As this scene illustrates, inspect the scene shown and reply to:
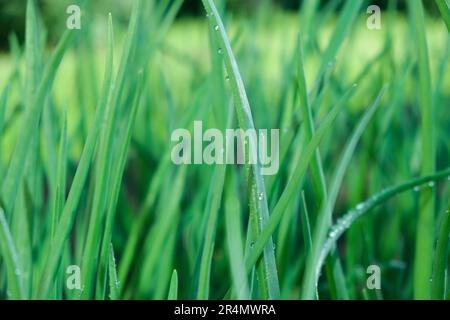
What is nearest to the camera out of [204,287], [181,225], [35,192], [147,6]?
[204,287]

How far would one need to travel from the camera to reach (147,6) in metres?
0.78

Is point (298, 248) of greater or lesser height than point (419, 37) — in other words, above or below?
below

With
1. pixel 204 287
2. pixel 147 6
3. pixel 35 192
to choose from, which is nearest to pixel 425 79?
pixel 204 287

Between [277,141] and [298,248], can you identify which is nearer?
[277,141]

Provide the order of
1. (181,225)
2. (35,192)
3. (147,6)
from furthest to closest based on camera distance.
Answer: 1. (147,6)
2. (181,225)
3. (35,192)

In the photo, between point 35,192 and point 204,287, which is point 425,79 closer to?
point 204,287

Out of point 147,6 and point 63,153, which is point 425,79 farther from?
point 147,6

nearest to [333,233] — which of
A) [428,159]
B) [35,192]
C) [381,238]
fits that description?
[428,159]

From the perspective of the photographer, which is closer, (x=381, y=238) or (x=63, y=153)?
(x=63, y=153)

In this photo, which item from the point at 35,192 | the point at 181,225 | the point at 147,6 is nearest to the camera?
the point at 35,192

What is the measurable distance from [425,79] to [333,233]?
4.0 inches

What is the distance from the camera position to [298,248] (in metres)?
0.83
